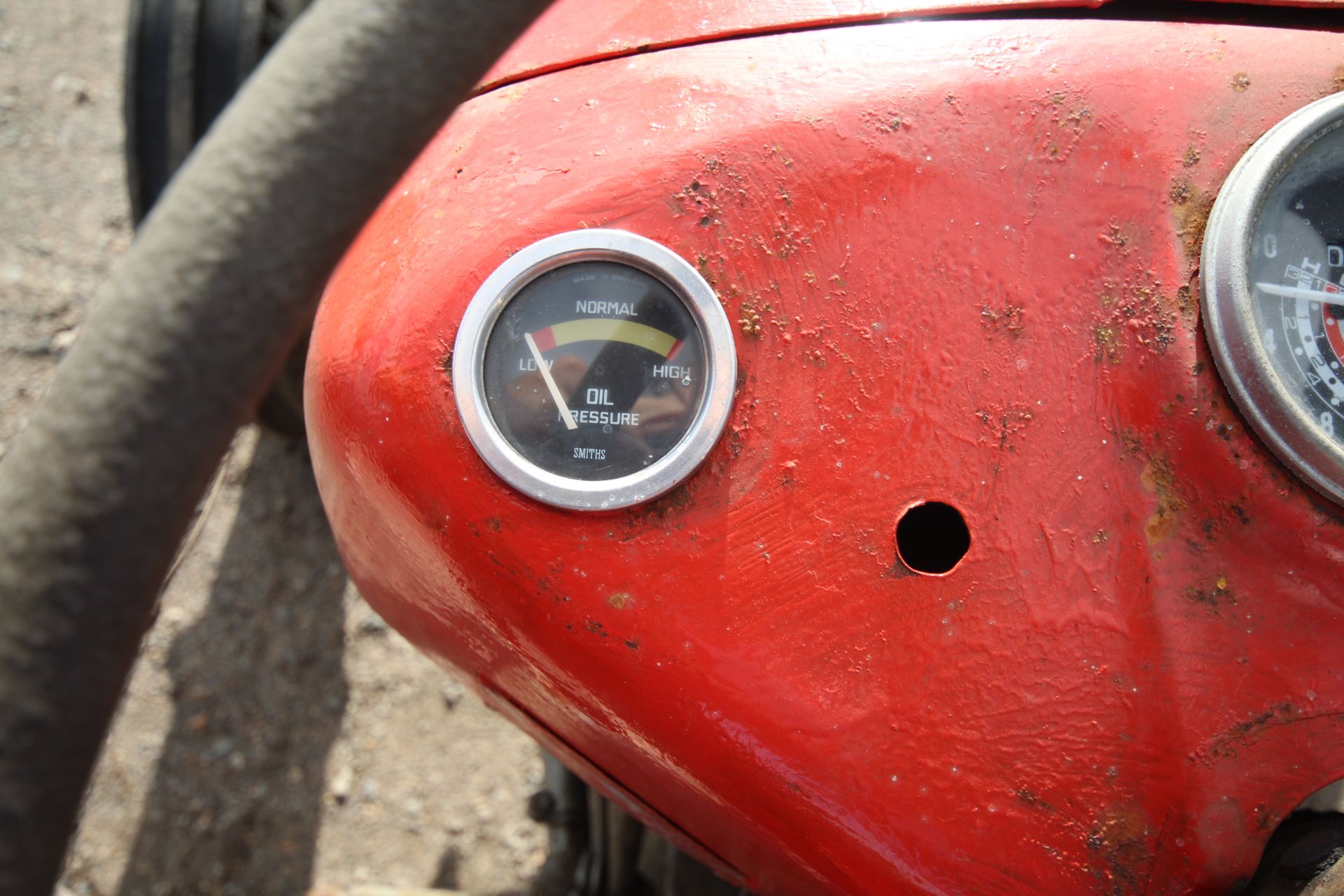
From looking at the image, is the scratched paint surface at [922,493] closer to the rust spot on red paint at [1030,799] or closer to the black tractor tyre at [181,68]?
the rust spot on red paint at [1030,799]

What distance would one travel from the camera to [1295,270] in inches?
38.4

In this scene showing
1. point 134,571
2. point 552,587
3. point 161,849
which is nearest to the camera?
point 134,571

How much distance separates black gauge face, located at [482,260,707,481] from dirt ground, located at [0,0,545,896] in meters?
1.37

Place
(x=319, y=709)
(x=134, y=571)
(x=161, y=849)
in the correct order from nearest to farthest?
(x=134, y=571) → (x=161, y=849) → (x=319, y=709)

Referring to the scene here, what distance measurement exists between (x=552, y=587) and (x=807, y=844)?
0.37 meters

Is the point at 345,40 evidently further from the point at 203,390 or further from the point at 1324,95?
the point at 1324,95

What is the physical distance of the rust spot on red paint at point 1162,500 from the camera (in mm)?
947

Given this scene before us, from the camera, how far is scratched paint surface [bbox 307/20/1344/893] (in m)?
0.92

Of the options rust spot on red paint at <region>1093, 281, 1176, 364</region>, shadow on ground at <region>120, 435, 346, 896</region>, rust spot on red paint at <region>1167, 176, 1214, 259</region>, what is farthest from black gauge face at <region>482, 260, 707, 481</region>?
shadow on ground at <region>120, 435, 346, 896</region>

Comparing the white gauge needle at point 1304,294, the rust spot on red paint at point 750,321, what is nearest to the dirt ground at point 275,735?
the rust spot on red paint at point 750,321

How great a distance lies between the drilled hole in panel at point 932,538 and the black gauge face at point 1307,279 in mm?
350

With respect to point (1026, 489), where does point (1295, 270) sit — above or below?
above

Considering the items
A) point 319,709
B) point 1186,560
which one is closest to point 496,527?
point 1186,560

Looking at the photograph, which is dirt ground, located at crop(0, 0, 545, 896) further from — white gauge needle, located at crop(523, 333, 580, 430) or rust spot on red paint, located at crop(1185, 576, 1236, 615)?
rust spot on red paint, located at crop(1185, 576, 1236, 615)
